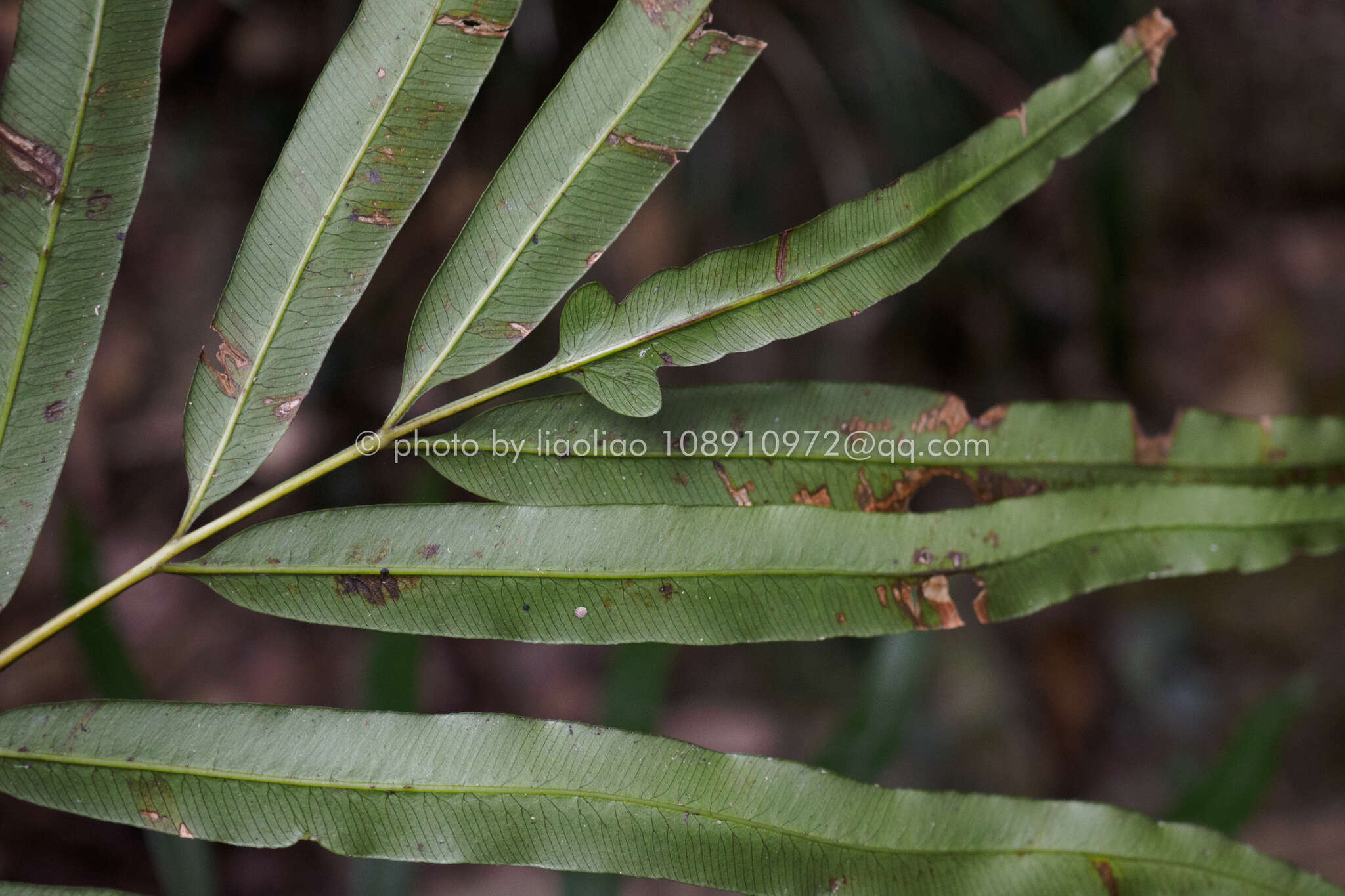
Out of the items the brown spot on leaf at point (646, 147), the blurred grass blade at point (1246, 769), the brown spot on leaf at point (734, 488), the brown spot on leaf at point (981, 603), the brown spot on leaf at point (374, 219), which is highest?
the blurred grass blade at point (1246, 769)

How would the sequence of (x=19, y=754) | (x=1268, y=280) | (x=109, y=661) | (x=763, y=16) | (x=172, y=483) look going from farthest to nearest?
(x=1268, y=280)
(x=172, y=483)
(x=763, y=16)
(x=109, y=661)
(x=19, y=754)

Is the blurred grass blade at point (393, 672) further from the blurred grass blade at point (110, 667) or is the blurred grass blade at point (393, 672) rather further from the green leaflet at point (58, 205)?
the green leaflet at point (58, 205)

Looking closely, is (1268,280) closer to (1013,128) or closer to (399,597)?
(1013,128)

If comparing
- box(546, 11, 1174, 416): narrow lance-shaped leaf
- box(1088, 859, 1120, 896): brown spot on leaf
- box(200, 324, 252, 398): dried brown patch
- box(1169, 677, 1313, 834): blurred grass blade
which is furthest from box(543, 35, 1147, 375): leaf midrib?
box(1169, 677, 1313, 834): blurred grass blade

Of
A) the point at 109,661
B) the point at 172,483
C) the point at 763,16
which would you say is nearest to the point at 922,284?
the point at 763,16

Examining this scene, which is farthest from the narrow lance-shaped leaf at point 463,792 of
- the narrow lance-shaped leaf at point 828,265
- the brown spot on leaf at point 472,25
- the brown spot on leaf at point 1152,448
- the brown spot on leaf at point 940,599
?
the brown spot on leaf at point 472,25
